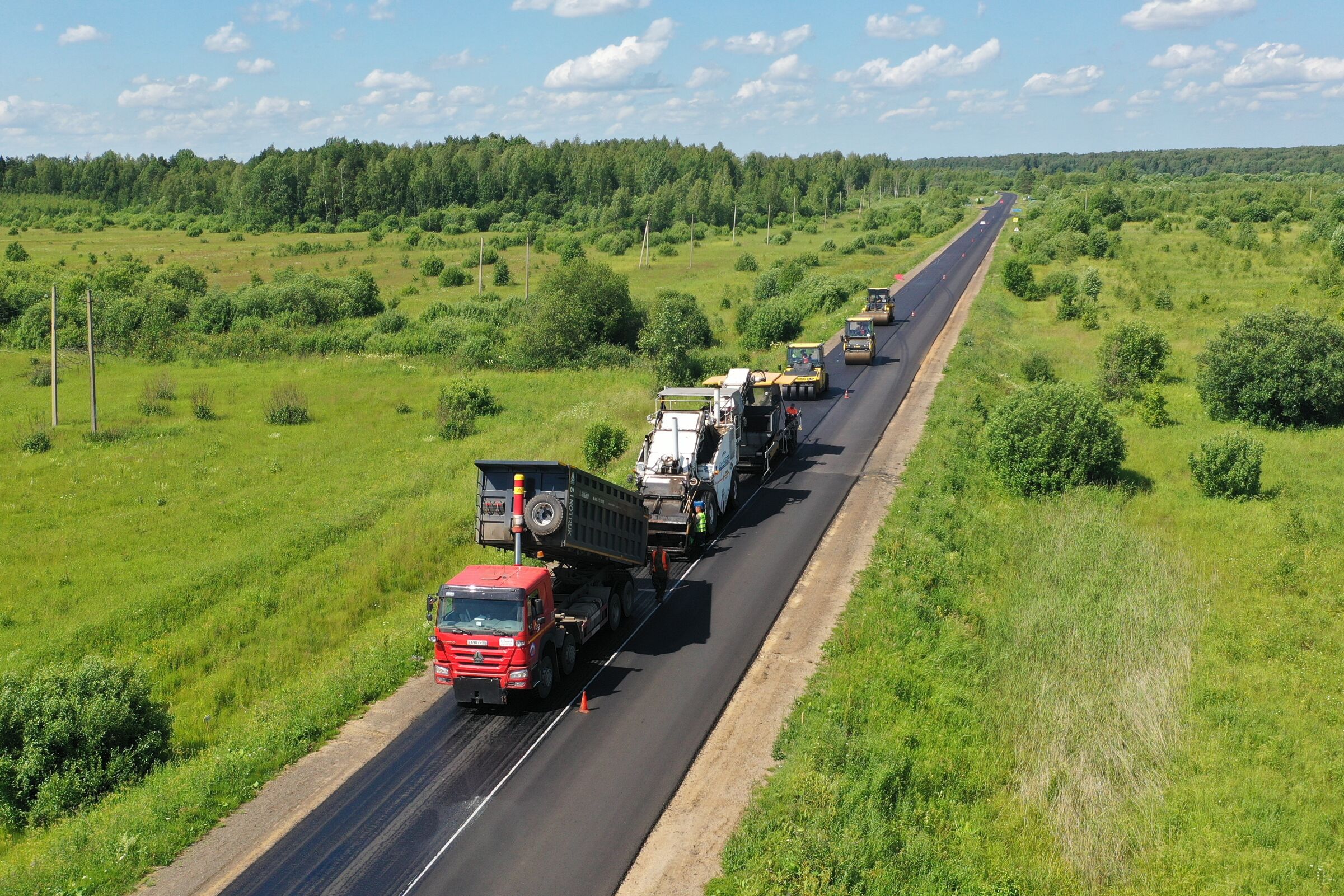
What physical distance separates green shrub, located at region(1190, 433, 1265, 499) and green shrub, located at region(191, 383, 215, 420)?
4423cm

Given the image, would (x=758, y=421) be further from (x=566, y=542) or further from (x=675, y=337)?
(x=675, y=337)

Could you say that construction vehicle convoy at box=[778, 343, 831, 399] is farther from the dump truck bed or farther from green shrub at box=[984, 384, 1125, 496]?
the dump truck bed

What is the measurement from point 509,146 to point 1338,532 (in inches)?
6951

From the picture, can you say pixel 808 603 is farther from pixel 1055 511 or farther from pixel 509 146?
pixel 509 146

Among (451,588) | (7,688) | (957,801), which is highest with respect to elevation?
(451,588)

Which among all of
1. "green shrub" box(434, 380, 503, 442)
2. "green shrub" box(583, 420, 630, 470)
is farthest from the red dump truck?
"green shrub" box(434, 380, 503, 442)

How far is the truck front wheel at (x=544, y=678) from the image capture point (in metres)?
18.6

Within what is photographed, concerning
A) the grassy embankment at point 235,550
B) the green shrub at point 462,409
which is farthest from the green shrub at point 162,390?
the green shrub at point 462,409

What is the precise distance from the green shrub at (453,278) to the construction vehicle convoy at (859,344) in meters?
54.5

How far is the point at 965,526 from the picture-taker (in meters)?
29.7

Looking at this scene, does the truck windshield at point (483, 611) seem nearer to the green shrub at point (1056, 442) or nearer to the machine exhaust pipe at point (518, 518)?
the machine exhaust pipe at point (518, 518)

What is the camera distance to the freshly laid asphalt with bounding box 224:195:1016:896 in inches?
561

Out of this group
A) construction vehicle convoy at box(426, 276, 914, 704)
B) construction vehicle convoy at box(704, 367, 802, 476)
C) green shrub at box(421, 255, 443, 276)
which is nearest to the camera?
construction vehicle convoy at box(426, 276, 914, 704)

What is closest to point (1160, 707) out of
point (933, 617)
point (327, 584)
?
point (933, 617)
